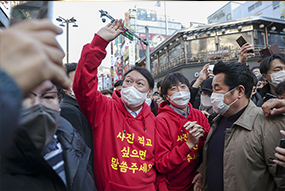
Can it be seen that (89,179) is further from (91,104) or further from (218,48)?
(218,48)

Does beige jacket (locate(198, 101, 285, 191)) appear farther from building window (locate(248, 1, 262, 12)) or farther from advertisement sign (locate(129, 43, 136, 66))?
building window (locate(248, 1, 262, 12))

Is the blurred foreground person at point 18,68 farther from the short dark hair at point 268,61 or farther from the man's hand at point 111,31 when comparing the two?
the short dark hair at point 268,61

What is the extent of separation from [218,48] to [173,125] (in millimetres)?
20224

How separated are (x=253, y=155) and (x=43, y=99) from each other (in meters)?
2.02

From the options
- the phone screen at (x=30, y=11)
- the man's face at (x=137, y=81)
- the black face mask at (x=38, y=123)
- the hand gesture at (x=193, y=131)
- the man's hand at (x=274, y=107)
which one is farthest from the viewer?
the man's face at (x=137, y=81)

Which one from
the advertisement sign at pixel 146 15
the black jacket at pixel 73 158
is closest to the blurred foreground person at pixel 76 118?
the black jacket at pixel 73 158

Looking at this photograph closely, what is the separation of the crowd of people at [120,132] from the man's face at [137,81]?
0.04 ft

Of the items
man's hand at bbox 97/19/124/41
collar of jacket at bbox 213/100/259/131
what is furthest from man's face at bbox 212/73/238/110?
man's hand at bbox 97/19/124/41

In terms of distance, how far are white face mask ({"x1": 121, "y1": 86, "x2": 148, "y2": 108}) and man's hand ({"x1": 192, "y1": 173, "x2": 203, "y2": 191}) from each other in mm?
1233

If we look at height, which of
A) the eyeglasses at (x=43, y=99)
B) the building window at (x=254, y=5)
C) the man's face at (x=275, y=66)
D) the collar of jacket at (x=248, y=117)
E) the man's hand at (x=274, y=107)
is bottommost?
the collar of jacket at (x=248, y=117)

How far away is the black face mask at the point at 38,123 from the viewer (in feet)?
3.15

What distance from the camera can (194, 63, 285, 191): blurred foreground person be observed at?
1918mm

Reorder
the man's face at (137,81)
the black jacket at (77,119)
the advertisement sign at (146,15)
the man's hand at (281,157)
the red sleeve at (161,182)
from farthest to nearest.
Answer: the advertisement sign at (146,15) < the man's face at (137,81) < the red sleeve at (161,182) < the black jacket at (77,119) < the man's hand at (281,157)

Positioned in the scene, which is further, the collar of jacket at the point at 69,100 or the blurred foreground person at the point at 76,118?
the collar of jacket at the point at 69,100
